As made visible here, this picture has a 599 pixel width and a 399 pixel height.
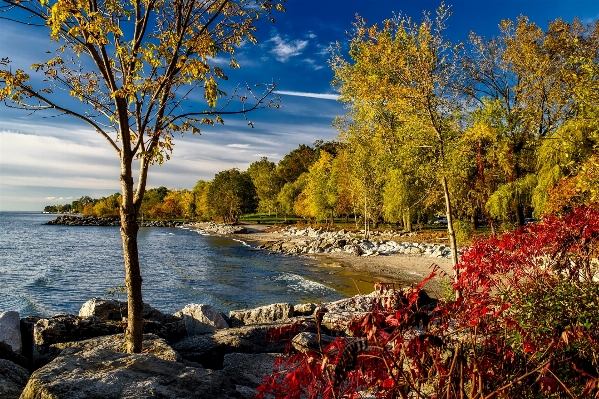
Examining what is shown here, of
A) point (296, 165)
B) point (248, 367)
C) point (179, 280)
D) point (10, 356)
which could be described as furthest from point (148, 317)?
point (296, 165)

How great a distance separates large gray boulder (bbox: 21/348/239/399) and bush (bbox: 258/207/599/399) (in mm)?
759

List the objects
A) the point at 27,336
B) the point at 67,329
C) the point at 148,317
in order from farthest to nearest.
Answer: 1. the point at 148,317
2. the point at 27,336
3. the point at 67,329

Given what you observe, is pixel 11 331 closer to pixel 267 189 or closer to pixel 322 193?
pixel 322 193

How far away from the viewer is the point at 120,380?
3.99 metres

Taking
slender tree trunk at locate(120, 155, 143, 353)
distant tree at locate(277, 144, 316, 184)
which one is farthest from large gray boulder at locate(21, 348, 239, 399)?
distant tree at locate(277, 144, 316, 184)

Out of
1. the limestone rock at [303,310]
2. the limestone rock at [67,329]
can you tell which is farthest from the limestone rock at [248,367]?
the limestone rock at [303,310]

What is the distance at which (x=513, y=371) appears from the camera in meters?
3.48

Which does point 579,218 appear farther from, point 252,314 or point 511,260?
point 252,314

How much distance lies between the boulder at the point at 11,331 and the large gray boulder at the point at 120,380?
4.95 m

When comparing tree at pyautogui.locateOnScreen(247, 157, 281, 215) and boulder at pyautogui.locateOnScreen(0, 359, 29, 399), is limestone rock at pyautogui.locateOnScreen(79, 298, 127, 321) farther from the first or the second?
tree at pyautogui.locateOnScreen(247, 157, 281, 215)

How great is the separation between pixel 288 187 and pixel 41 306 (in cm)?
5145

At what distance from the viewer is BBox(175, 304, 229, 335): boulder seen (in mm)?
10500

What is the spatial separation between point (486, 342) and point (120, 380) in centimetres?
355

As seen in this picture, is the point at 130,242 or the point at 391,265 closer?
the point at 130,242
